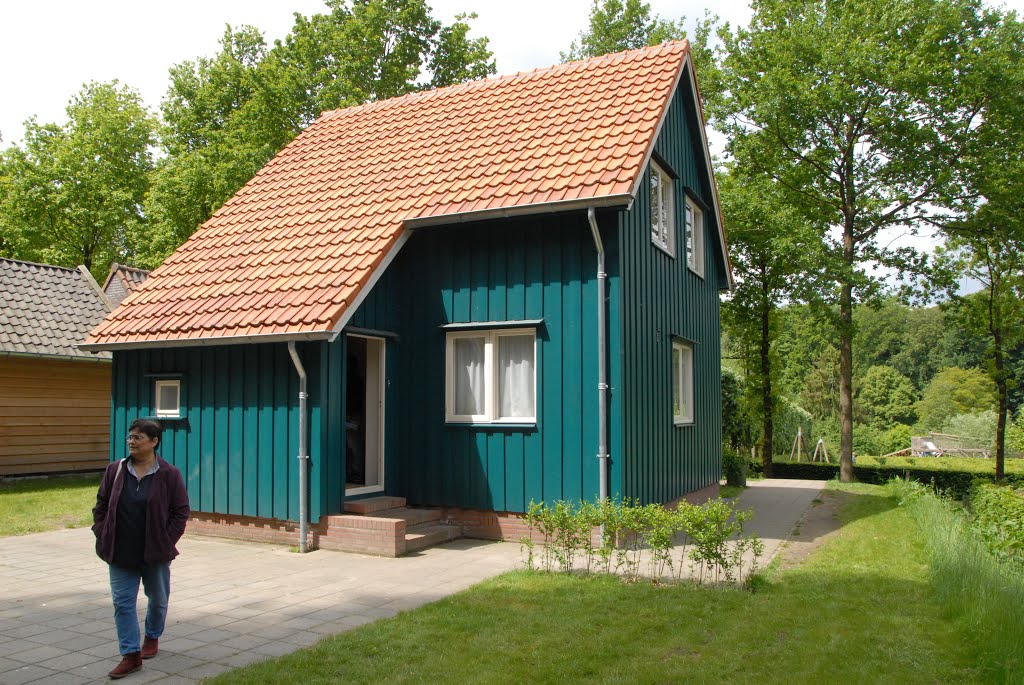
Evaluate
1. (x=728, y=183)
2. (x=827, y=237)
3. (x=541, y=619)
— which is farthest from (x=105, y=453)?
(x=827, y=237)

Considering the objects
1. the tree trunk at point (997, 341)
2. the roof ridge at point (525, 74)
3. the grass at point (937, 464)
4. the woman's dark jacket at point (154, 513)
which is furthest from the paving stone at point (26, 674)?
the tree trunk at point (997, 341)

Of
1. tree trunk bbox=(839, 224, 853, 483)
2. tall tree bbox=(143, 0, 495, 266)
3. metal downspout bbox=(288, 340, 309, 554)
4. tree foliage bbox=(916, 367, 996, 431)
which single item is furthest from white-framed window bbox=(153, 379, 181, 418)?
tree foliage bbox=(916, 367, 996, 431)

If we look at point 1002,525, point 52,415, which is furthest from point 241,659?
point 52,415

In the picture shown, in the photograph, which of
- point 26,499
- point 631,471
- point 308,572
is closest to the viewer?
point 308,572

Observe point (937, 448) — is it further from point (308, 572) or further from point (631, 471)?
point (308, 572)

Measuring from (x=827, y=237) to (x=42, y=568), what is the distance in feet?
80.9

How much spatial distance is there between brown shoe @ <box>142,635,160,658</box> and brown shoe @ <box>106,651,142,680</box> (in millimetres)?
265

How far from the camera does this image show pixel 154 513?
5.90 m

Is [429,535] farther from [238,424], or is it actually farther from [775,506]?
[775,506]

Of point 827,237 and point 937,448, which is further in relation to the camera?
point 937,448

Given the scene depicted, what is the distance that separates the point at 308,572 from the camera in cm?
944

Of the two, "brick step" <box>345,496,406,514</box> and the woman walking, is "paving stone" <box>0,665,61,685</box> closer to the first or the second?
the woman walking

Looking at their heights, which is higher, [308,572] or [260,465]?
[260,465]

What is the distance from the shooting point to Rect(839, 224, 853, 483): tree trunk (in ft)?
83.7
